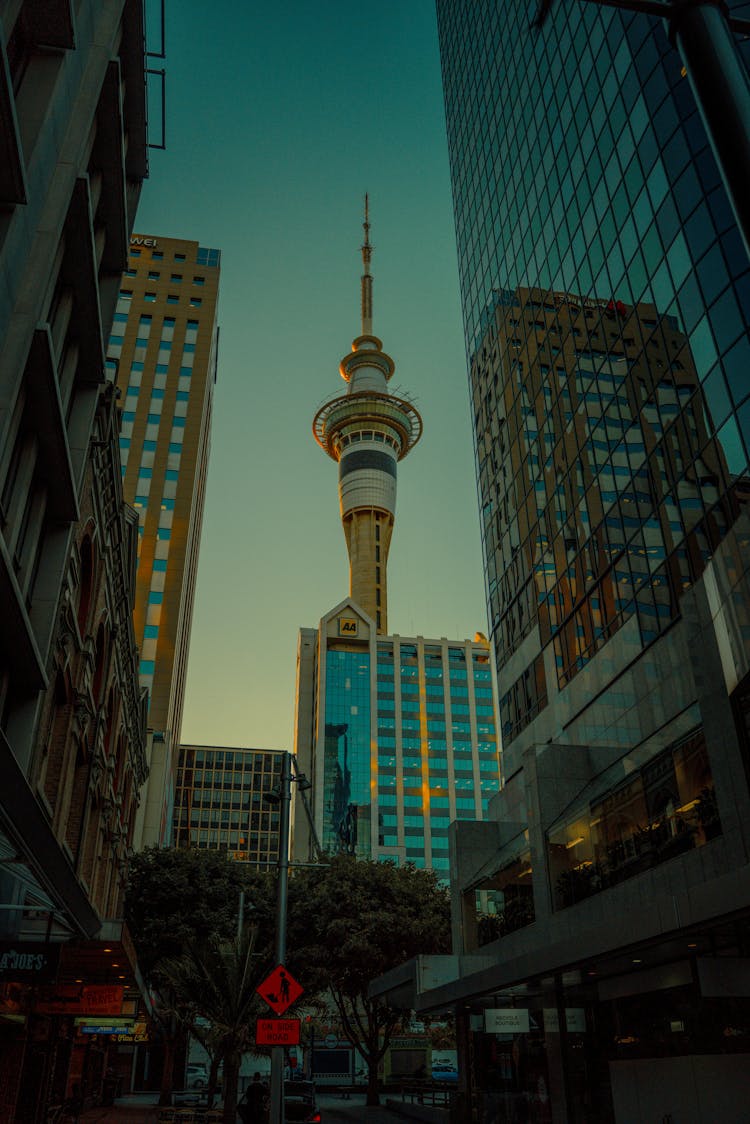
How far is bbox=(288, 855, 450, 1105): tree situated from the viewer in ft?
135

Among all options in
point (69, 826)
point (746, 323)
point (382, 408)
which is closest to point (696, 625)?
point (746, 323)

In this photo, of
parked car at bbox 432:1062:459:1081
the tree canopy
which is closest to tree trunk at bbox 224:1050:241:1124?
the tree canopy

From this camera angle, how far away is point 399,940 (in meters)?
42.9

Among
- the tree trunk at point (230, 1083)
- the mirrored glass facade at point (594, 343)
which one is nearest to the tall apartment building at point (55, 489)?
the tree trunk at point (230, 1083)

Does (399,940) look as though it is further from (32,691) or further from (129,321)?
(129,321)

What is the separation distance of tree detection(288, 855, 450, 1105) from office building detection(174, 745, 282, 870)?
9698cm

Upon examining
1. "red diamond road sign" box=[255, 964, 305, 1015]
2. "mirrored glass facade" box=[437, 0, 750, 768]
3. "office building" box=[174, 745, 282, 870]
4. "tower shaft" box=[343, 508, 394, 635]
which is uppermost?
"tower shaft" box=[343, 508, 394, 635]

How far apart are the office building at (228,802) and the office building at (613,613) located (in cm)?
10784

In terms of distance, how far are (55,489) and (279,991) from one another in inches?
421

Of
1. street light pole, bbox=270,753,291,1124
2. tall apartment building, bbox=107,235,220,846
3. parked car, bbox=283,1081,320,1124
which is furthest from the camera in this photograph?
tall apartment building, bbox=107,235,220,846

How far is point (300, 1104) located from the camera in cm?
3297

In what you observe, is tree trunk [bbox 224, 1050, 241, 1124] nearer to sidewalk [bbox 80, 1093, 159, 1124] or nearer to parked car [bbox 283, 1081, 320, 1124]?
parked car [bbox 283, 1081, 320, 1124]

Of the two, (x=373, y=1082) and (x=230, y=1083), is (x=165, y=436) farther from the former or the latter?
(x=230, y=1083)

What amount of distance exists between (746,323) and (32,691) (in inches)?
718
